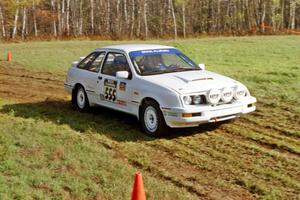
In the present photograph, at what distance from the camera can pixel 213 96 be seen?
7.49 meters

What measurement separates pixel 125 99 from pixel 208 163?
2.64 m

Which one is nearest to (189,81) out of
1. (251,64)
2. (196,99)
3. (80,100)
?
(196,99)

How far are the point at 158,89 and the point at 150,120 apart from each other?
24.9 inches

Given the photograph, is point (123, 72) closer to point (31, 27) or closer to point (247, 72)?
point (247, 72)

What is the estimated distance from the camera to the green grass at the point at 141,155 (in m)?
5.50

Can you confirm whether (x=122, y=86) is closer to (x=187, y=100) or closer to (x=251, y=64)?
(x=187, y=100)

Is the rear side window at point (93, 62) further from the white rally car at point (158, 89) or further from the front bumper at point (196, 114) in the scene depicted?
the front bumper at point (196, 114)

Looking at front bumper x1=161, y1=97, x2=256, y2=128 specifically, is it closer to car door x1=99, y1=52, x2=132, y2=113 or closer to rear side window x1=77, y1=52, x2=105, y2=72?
car door x1=99, y1=52, x2=132, y2=113

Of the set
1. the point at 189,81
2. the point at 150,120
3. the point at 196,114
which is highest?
the point at 189,81

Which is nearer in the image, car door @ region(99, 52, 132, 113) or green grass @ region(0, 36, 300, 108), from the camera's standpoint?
car door @ region(99, 52, 132, 113)

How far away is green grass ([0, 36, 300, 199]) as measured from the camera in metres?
5.50

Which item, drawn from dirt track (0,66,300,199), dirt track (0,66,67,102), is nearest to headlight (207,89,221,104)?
dirt track (0,66,300,199)

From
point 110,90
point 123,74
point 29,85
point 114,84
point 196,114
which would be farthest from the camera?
point 29,85

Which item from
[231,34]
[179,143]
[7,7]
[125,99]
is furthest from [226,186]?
[7,7]
